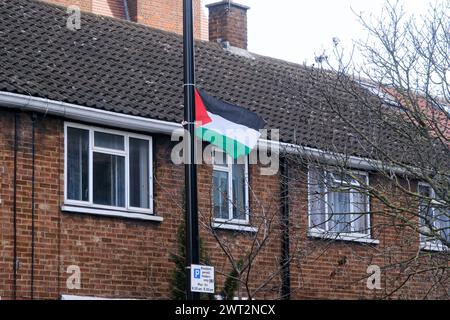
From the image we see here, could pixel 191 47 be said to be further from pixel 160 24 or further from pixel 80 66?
pixel 160 24

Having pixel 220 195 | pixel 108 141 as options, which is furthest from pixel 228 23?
pixel 108 141

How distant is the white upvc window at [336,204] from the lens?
65.0 ft

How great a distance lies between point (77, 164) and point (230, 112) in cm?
381

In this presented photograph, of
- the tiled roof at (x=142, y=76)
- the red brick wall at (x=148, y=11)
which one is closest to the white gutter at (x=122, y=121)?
the tiled roof at (x=142, y=76)

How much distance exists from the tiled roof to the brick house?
0.14ft

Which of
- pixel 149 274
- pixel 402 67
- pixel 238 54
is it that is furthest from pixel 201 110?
pixel 238 54

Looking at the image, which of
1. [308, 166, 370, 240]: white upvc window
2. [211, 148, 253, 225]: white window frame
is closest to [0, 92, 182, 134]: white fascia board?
[211, 148, 253, 225]: white window frame

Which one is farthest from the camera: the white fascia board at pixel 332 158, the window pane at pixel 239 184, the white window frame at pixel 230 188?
the window pane at pixel 239 184

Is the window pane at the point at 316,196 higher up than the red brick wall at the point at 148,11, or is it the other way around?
the red brick wall at the point at 148,11

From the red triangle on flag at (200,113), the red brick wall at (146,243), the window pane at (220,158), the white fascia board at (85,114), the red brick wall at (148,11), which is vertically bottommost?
the red brick wall at (146,243)

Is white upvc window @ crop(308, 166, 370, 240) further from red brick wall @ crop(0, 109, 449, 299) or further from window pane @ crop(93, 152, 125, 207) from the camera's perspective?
window pane @ crop(93, 152, 125, 207)

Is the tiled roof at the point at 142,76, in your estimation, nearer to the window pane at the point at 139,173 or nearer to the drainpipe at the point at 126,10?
the window pane at the point at 139,173

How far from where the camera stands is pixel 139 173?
23.2 metres

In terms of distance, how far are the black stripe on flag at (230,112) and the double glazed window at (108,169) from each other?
3.52 metres
